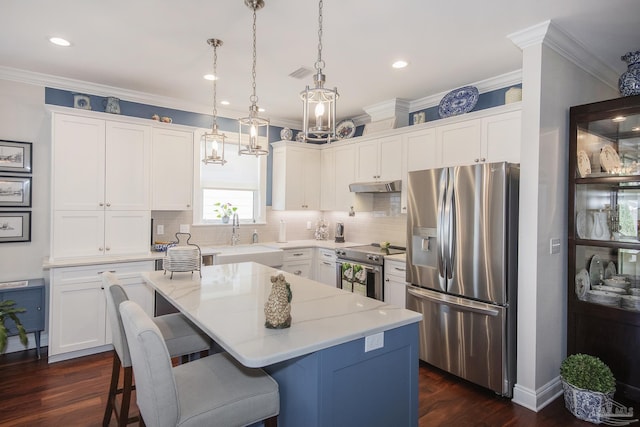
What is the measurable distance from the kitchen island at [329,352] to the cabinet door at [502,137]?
6.80 ft

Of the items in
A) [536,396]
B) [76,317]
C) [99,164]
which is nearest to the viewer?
[536,396]

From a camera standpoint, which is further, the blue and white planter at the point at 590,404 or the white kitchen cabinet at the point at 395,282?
the white kitchen cabinet at the point at 395,282

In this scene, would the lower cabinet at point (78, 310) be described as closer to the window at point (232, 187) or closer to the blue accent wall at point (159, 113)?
the window at point (232, 187)

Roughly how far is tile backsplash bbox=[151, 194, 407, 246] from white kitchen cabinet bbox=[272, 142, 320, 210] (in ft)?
0.98

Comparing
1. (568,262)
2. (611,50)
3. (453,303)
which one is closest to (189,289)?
(453,303)

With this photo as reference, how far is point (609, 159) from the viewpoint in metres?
2.92

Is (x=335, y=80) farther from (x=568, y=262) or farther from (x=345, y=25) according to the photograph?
(x=568, y=262)

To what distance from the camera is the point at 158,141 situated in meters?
4.08

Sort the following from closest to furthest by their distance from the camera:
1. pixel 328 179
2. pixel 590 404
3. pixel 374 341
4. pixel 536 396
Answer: pixel 374 341 → pixel 590 404 → pixel 536 396 → pixel 328 179

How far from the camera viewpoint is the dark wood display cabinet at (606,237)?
9.13 ft

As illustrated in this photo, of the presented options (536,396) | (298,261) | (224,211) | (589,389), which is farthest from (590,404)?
(224,211)

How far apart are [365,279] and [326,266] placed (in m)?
0.86

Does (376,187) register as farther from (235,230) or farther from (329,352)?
(329,352)

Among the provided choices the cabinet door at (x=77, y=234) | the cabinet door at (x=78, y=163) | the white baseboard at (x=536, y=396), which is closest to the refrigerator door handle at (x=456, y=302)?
the white baseboard at (x=536, y=396)
